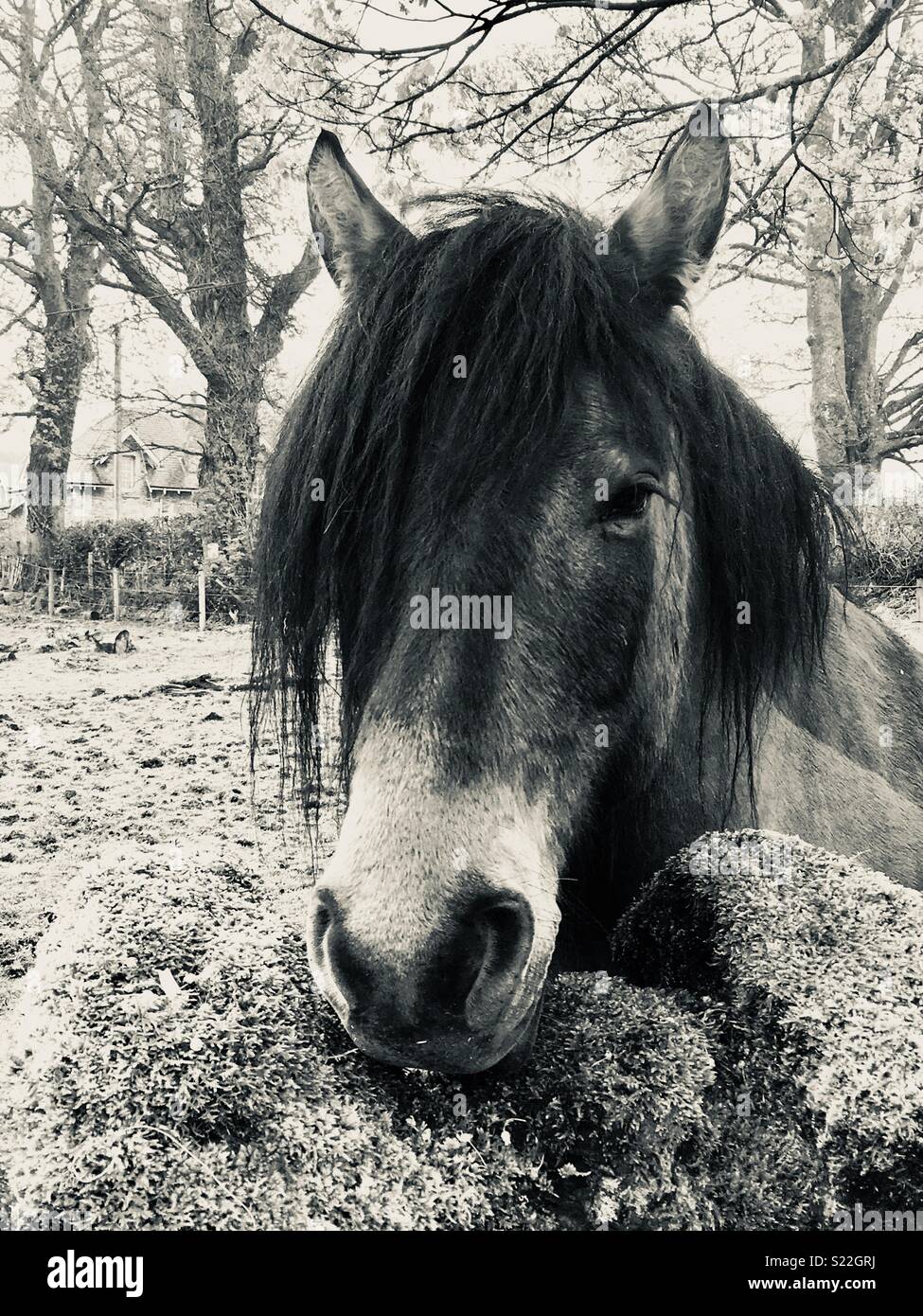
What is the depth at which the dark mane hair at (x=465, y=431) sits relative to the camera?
60.4 inches

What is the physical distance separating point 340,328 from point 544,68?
187 cm

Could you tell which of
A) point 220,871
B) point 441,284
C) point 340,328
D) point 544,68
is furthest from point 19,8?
point 220,871

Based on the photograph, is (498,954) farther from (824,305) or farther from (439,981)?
(824,305)

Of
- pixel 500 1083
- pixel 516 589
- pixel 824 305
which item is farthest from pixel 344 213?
pixel 824 305

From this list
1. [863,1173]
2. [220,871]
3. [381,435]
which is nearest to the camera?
[863,1173]

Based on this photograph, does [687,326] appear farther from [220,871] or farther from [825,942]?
[220,871]

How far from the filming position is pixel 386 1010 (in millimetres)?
1088

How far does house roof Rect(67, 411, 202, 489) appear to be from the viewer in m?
3.74

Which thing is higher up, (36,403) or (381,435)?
(36,403)

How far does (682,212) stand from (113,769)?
2.41 meters

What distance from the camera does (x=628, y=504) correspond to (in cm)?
157

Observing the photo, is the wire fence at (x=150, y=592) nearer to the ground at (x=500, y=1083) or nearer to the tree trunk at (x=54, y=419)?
the tree trunk at (x=54, y=419)

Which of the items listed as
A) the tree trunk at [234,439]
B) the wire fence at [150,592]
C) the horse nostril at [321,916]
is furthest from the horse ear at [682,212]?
the wire fence at [150,592]

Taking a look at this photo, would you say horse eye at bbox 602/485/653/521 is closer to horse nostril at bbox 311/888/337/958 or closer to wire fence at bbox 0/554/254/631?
horse nostril at bbox 311/888/337/958
